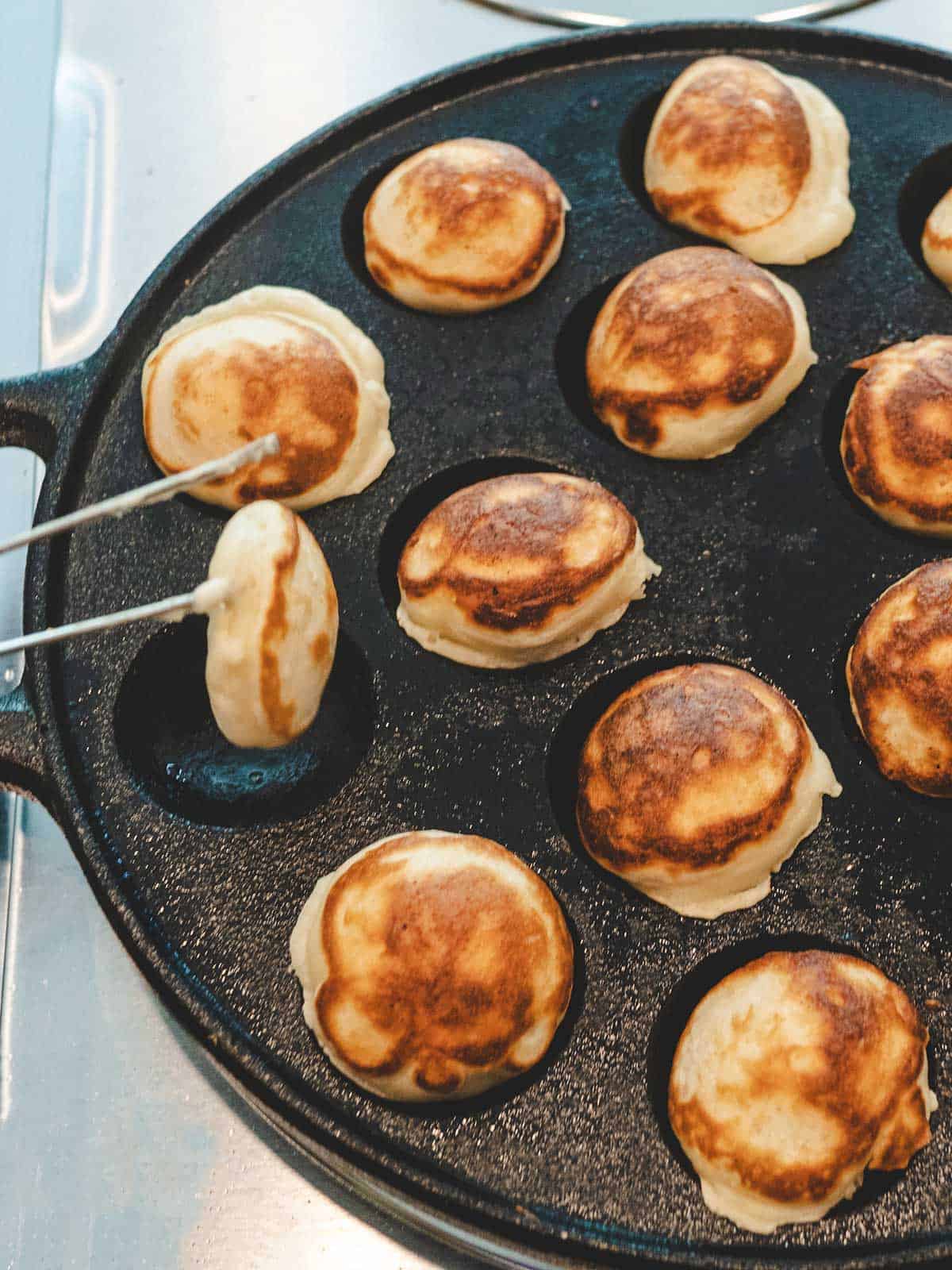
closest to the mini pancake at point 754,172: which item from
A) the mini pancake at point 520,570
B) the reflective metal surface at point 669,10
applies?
the mini pancake at point 520,570

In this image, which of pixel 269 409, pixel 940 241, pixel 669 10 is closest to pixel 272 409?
pixel 269 409

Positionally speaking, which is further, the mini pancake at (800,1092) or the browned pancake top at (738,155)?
the browned pancake top at (738,155)

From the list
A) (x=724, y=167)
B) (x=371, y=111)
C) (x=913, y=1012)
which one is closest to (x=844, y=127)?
(x=724, y=167)

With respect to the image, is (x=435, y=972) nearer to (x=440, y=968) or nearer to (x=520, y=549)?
(x=440, y=968)

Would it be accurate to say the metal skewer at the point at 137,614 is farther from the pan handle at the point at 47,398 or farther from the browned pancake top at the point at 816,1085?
the browned pancake top at the point at 816,1085

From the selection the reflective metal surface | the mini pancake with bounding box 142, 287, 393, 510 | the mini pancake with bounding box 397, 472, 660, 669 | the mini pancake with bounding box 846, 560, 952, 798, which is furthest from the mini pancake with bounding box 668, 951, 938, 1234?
the reflective metal surface

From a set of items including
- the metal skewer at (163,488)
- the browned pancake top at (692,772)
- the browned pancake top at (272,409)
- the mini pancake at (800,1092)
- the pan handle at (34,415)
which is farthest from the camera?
the browned pancake top at (272,409)

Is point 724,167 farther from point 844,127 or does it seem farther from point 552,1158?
point 552,1158

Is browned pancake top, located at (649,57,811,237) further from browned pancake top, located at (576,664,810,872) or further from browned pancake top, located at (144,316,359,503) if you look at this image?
browned pancake top, located at (576,664,810,872)
